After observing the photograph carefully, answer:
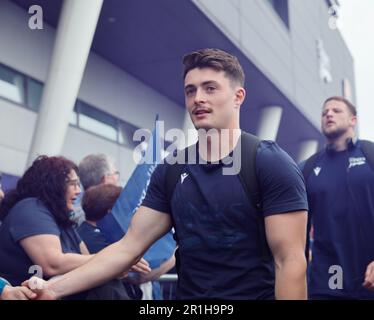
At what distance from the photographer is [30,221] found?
10.3ft

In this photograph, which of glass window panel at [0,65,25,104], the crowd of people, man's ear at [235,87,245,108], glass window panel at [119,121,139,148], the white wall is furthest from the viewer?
glass window panel at [119,121,139,148]

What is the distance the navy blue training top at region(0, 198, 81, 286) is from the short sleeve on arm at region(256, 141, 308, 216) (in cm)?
162

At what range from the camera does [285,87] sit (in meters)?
20.2

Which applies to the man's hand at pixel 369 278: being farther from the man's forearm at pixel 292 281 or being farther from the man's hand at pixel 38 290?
the man's hand at pixel 38 290

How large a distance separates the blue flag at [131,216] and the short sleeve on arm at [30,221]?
1.83 ft

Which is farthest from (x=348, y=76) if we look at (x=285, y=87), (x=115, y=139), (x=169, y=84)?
(x=115, y=139)

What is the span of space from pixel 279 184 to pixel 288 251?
0.91ft

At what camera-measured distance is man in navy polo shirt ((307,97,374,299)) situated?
3.55m

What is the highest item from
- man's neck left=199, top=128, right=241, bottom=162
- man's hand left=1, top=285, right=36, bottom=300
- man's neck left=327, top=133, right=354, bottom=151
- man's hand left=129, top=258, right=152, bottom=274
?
man's neck left=327, top=133, right=354, bottom=151

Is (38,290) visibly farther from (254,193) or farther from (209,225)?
(254,193)

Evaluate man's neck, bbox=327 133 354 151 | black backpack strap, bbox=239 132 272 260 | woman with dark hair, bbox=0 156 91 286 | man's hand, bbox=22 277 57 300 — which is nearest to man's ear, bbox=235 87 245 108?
black backpack strap, bbox=239 132 272 260

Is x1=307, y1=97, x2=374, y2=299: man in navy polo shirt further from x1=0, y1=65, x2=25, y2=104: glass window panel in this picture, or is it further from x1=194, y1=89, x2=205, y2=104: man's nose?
x1=0, y1=65, x2=25, y2=104: glass window panel

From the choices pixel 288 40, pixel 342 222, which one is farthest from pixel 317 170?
pixel 288 40

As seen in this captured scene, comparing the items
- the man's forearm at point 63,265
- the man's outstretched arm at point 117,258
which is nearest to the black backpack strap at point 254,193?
the man's outstretched arm at point 117,258
